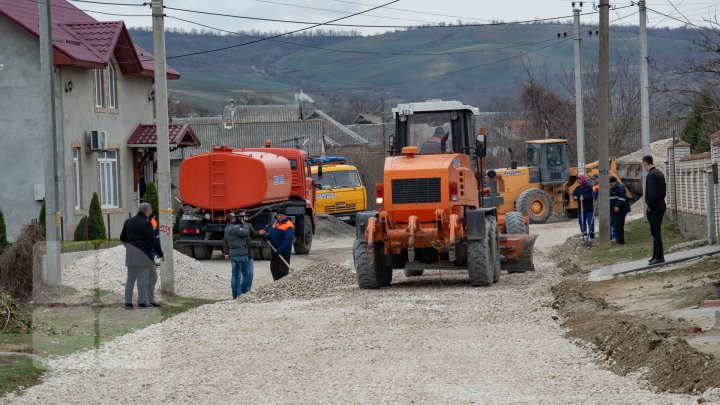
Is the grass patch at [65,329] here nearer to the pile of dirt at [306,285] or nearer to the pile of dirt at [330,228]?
the pile of dirt at [306,285]

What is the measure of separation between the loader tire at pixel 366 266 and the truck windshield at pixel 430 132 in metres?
2.32

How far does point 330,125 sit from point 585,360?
253 feet

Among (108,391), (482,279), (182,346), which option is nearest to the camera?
(108,391)

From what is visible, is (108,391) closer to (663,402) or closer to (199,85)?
(663,402)

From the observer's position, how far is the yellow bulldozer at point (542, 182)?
4512 centimetres

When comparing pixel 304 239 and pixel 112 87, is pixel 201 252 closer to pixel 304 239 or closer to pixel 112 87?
pixel 304 239

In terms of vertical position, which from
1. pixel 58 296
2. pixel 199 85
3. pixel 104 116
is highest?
pixel 199 85

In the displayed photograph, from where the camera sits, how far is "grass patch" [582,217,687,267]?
25531 millimetres

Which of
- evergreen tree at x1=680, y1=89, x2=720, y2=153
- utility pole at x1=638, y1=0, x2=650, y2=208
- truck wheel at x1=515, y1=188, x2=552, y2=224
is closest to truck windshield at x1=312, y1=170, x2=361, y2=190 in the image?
truck wheel at x1=515, y1=188, x2=552, y2=224

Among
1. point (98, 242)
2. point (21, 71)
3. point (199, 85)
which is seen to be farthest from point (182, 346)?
point (199, 85)

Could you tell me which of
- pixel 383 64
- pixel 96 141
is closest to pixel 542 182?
pixel 96 141

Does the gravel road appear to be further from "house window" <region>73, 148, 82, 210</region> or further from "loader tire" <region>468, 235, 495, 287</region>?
"house window" <region>73, 148, 82, 210</region>

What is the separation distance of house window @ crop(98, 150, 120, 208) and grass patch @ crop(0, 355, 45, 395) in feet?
75.4

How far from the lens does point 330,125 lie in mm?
89000
